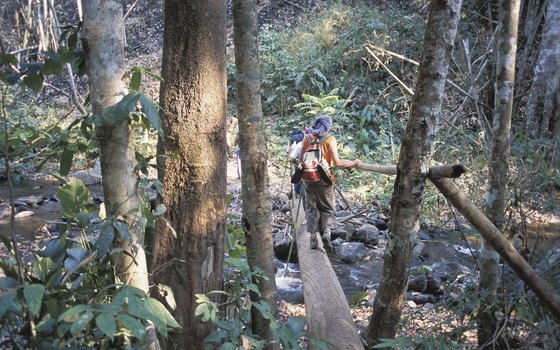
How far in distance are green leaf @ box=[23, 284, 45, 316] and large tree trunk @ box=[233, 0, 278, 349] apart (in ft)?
5.33

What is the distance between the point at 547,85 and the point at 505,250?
261 inches

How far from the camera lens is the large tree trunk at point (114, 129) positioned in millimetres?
1741

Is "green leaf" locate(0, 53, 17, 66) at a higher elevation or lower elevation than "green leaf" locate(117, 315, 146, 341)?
higher

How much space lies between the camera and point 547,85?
8.17 m

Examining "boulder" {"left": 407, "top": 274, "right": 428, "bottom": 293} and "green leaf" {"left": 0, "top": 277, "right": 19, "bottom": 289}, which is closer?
"green leaf" {"left": 0, "top": 277, "right": 19, "bottom": 289}

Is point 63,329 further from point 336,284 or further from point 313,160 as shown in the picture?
point 313,160

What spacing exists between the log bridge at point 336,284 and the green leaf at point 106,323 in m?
1.58

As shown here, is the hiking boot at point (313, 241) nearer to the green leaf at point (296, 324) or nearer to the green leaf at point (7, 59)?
the green leaf at point (296, 324)

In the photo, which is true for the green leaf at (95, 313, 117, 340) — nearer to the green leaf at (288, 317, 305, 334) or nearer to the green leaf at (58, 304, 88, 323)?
the green leaf at (58, 304, 88, 323)

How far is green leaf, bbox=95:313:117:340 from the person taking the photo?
1.34 m

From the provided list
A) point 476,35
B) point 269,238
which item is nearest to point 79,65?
point 269,238

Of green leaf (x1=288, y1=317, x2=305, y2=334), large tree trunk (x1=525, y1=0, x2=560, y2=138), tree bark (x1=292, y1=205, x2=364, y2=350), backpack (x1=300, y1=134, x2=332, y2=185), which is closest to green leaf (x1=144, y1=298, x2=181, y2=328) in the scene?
tree bark (x1=292, y1=205, x2=364, y2=350)

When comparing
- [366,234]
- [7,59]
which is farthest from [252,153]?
[366,234]

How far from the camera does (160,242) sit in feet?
8.20
